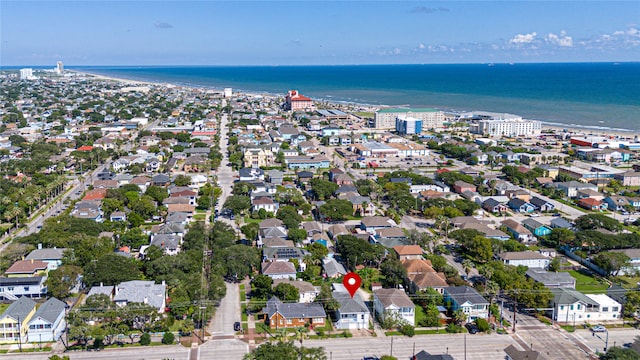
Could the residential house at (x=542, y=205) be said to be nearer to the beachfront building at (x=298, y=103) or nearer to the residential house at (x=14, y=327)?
the residential house at (x=14, y=327)

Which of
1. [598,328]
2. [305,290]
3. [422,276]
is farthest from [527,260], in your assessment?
[305,290]

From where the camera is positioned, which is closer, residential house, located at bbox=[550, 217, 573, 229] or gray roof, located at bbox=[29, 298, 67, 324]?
gray roof, located at bbox=[29, 298, 67, 324]

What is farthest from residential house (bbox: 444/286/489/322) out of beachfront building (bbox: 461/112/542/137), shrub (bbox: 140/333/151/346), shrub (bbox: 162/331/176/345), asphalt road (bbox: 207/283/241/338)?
beachfront building (bbox: 461/112/542/137)

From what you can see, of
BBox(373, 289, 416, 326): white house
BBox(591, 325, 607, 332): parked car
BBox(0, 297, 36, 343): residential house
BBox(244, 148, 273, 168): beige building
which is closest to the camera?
BBox(0, 297, 36, 343): residential house

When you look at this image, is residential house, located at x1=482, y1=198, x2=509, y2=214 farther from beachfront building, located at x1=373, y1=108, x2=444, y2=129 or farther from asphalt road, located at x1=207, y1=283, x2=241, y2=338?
beachfront building, located at x1=373, y1=108, x2=444, y2=129

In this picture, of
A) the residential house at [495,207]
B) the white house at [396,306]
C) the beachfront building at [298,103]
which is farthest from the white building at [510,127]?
the white house at [396,306]
